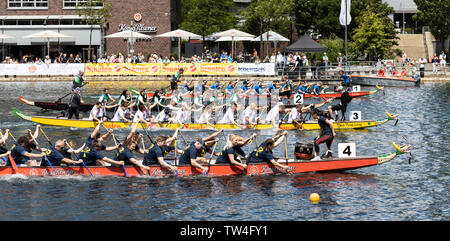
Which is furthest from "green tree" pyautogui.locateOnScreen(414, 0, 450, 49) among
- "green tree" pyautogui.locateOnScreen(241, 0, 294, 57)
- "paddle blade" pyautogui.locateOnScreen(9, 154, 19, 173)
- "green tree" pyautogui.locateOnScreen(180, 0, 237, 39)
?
"paddle blade" pyautogui.locateOnScreen(9, 154, 19, 173)

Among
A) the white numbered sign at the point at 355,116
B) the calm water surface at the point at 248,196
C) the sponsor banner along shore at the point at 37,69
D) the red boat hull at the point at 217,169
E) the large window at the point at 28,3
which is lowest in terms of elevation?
the calm water surface at the point at 248,196

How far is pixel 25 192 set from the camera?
22344mm

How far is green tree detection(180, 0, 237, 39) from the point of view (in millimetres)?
76938

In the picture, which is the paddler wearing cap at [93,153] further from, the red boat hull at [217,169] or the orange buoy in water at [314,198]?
the orange buoy in water at [314,198]

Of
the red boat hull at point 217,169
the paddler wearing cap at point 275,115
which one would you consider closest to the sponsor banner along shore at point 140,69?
the paddler wearing cap at point 275,115

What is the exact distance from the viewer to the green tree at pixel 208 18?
76.9 metres

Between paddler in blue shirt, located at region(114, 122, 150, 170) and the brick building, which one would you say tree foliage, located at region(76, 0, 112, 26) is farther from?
paddler in blue shirt, located at region(114, 122, 150, 170)

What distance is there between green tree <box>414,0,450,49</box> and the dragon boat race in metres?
8.40

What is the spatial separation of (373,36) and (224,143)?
42.4 m

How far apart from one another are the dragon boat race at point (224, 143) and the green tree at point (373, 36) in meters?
0.20

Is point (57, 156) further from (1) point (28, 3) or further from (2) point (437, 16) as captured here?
(2) point (437, 16)

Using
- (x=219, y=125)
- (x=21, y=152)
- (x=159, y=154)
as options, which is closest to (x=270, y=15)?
(x=219, y=125)

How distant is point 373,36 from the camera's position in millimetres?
70562

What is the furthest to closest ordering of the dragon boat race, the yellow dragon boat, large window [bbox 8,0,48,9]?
large window [bbox 8,0,48,9], the yellow dragon boat, the dragon boat race
